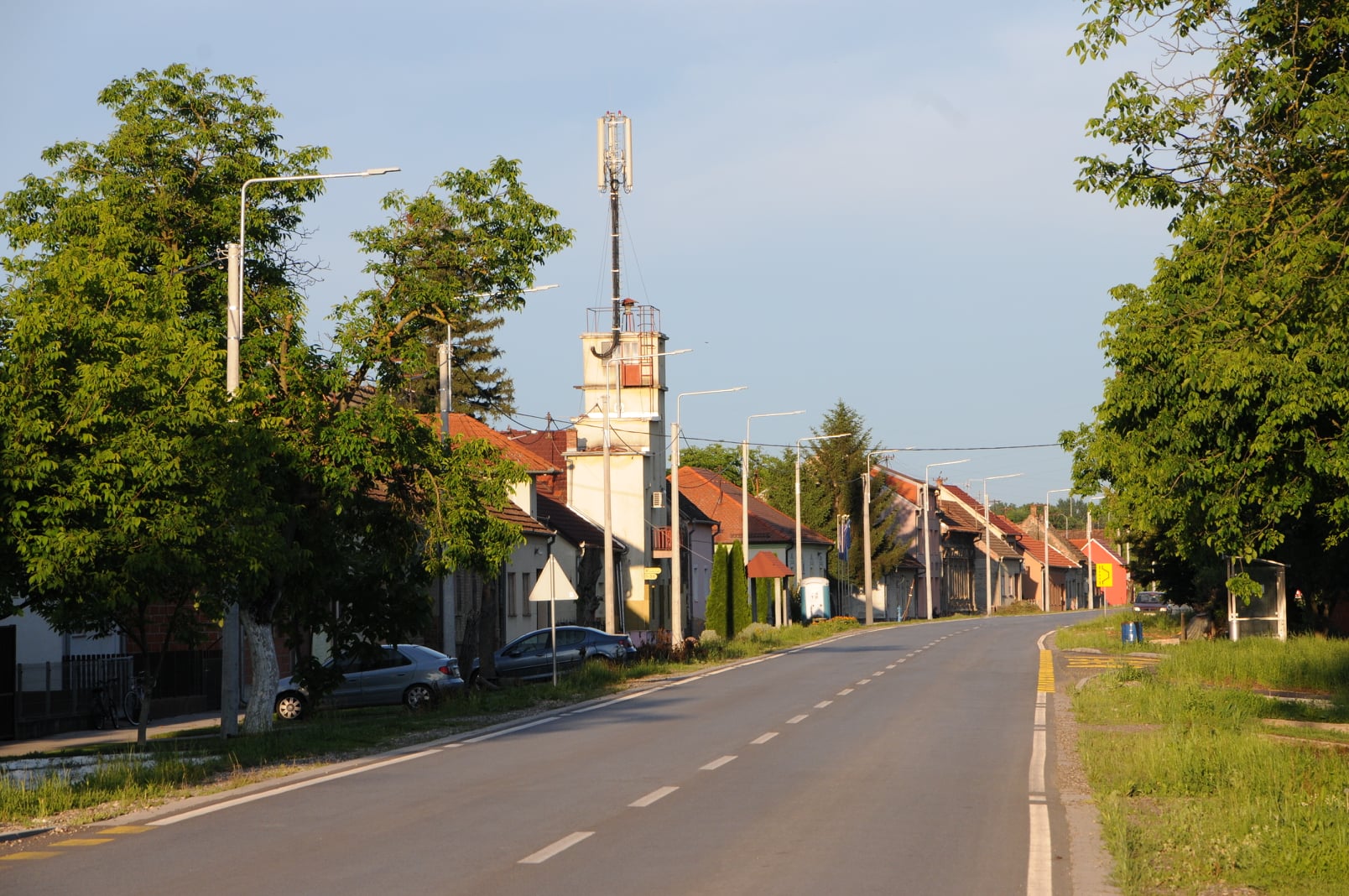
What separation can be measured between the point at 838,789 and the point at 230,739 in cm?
900

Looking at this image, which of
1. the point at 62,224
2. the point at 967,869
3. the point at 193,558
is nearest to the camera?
the point at 967,869

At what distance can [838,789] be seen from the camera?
13.6 meters

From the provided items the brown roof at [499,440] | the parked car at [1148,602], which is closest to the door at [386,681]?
the brown roof at [499,440]

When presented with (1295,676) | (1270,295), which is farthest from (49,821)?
(1295,676)

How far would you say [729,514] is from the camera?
8294cm

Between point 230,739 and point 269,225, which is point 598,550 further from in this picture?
point 230,739

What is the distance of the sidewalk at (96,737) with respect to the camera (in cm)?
2298

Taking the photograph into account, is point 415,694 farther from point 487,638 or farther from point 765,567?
point 765,567

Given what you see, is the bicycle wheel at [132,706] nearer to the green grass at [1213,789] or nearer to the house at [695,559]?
the green grass at [1213,789]

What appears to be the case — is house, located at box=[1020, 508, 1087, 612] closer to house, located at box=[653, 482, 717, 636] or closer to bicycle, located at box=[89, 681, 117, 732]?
house, located at box=[653, 482, 717, 636]

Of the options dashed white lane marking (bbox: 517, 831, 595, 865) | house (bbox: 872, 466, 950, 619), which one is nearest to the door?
dashed white lane marking (bbox: 517, 831, 595, 865)

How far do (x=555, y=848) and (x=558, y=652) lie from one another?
2397 cm

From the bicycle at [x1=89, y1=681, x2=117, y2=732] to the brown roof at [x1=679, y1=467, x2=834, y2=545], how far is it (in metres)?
53.7

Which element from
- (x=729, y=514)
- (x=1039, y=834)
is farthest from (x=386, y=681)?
(x=729, y=514)
